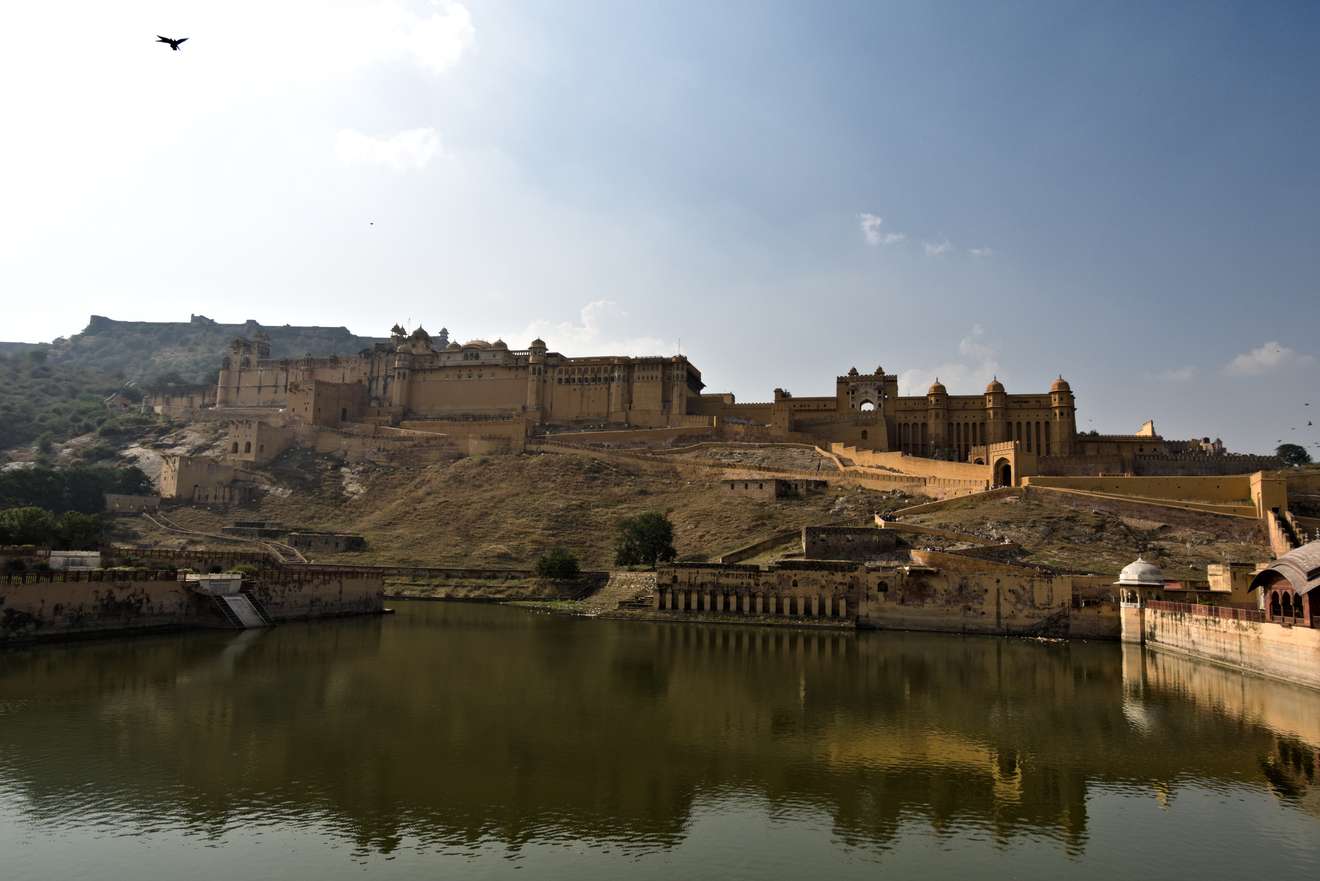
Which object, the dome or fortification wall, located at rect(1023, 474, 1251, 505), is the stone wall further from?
fortification wall, located at rect(1023, 474, 1251, 505)

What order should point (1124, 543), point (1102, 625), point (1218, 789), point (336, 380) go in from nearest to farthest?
point (1218, 789), point (1102, 625), point (1124, 543), point (336, 380)

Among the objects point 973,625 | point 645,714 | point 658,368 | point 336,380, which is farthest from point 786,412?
point 645,714

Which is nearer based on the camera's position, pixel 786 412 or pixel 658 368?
pixel 786 412

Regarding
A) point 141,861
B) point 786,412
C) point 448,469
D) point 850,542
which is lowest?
point 141,861

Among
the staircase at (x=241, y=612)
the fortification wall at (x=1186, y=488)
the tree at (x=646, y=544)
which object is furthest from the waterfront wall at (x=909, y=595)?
the staircase at (x=241, y=612)

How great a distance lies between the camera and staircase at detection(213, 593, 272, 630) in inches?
1359

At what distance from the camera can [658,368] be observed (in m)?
76.2

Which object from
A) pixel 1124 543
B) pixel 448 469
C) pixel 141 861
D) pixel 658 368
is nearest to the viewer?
pixel 141 861

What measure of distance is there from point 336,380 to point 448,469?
26.3 meters

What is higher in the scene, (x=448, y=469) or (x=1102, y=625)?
(x=448, y=469)

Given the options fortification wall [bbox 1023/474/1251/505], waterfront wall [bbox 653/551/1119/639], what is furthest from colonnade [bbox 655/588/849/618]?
fortification wall [bbox 1023/474/1251/505]

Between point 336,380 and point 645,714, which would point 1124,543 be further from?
point 336,380

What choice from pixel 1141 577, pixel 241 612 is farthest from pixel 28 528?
pixel 1141 577

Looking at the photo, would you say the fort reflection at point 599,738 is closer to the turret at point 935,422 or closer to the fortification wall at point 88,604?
the fortification wall at point 88,604
